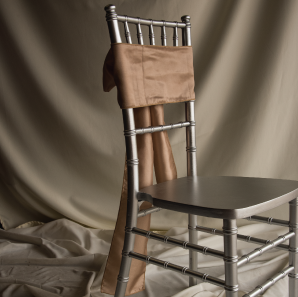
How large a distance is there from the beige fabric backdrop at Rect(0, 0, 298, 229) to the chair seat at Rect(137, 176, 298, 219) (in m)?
0.72

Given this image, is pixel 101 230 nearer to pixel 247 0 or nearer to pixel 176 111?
pixel 176 111

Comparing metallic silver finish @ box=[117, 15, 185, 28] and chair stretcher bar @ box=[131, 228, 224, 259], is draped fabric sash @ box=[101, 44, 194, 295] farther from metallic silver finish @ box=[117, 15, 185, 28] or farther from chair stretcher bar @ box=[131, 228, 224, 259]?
chair stretcher bar @ box=[131, 228, 224, 259]

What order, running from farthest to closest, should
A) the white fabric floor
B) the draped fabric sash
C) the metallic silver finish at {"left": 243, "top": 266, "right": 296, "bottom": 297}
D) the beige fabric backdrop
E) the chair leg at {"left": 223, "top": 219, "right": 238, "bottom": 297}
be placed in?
the beige fabric backdrop → the white fabric floor → the draped fabric sash → the metallic silver finish at {"left": 243, "top": 266, "right": 296, "bottom": 297} → the chair leg at {"left": 223, "top": 219, "right": 238, "bottom": 297}

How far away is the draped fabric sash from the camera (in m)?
0.99

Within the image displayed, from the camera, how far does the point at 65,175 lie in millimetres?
1979

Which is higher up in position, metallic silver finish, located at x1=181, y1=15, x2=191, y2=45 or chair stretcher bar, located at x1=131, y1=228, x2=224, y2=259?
metallic silver finish, located at x1=181, y1=15, x2=191, y2=45

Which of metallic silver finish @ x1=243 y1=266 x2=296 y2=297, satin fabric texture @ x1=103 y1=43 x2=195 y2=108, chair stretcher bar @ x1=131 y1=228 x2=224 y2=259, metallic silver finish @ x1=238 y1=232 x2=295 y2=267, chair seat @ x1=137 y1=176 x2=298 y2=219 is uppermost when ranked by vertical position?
satin fabric texture @ x1=103 y1=43 x2=195 y2=108

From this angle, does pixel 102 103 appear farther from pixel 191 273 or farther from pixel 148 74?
pixel 191 273

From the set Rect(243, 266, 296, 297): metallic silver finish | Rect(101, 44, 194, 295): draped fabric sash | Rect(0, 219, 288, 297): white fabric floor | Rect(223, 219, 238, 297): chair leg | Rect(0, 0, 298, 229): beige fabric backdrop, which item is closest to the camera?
Rect(223, 219, 238, 297): chair leg

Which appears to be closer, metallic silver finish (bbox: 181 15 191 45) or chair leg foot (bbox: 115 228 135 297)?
chair leg foot (bbox: 115 228 135 297)

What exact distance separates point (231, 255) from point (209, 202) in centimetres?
12

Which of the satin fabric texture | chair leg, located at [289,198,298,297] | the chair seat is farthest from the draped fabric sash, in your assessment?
chair leg, located at [289,198,298,297]

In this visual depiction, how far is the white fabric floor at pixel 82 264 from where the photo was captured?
50.4 inches

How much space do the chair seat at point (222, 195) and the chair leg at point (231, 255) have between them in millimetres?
28
